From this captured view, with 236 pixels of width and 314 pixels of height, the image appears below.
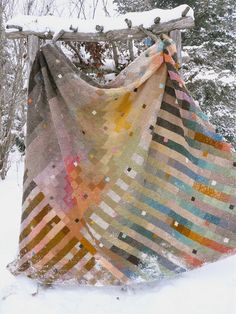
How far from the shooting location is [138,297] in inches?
108

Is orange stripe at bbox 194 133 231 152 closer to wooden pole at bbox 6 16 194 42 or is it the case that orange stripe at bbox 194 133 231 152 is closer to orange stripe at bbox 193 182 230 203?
orange stripe at bbox 193 182 230 203

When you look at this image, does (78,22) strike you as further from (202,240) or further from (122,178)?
(202,240)

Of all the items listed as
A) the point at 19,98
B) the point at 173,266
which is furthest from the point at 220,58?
the point at 173,266

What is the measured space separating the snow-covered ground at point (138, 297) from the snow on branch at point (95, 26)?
1869 millimetres

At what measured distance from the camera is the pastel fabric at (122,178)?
113 inches

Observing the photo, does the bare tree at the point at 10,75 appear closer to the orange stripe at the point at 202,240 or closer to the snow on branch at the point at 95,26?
the snow on branch at the point at 95,26

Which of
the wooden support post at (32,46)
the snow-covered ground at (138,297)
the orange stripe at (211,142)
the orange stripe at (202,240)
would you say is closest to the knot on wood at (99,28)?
the wooden support post at (32,46)

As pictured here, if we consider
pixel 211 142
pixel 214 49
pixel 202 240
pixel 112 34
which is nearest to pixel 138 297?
pixel 202 240

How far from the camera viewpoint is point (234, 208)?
9.68 feet

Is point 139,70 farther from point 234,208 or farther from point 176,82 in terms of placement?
point 234,208

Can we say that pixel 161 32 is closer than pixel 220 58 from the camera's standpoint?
Yes

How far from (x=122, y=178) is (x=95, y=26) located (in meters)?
1.17

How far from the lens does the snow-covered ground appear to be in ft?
8.38

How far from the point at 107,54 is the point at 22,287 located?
238 centimetres
